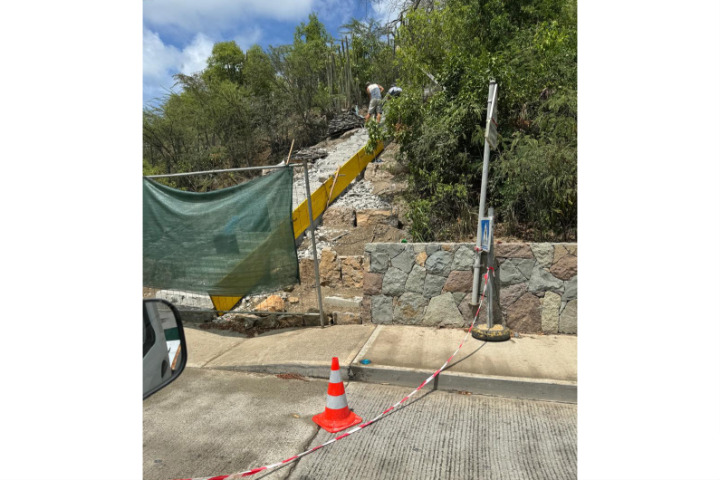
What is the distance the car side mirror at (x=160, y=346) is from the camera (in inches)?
69.3

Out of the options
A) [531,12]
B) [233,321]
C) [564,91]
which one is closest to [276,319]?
[233,321]

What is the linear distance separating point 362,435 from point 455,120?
5.86 m

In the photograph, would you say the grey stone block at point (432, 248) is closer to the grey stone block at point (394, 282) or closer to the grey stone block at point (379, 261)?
the grey stone block at point (394, 282)

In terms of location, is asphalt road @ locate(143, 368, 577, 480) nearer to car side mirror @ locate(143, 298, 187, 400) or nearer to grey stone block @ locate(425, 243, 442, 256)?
car side mirror @ locate(143, 298, 187, 400)

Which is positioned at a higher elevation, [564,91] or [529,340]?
[564,91]

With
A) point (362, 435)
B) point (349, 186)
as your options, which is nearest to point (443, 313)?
point (362, 435)

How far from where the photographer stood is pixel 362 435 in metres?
3.41

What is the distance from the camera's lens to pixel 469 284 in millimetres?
5609

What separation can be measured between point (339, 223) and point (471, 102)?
11.4 feet

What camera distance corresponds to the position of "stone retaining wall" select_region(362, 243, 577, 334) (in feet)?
17.5

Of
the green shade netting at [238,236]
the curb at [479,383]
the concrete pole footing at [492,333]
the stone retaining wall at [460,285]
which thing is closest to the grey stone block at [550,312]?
the stone retaining wall at [460,285]

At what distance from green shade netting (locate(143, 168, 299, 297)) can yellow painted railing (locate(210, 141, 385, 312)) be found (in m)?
0.49

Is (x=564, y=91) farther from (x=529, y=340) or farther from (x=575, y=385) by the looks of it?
(x=575, y=385)

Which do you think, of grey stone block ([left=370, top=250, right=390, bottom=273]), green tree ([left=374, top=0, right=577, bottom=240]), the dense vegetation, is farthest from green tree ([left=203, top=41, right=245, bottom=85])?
grey stone block ([left=370, top=250, right=390, bottom=273])
